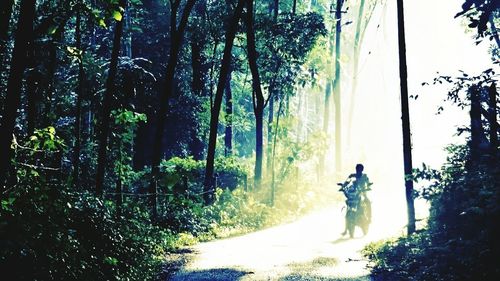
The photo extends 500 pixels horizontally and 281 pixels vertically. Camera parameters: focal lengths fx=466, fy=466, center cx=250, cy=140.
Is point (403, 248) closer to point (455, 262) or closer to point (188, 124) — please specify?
point (455, 262)

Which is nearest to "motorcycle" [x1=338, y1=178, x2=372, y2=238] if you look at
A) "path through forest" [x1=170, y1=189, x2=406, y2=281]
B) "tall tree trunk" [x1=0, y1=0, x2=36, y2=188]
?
"path through forest" [x1=170, y1=189, x2=406, y2=281]

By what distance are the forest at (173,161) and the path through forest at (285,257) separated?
0.25m

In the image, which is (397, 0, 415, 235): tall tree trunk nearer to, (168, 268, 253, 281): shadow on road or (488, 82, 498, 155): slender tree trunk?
(488, 82, 498, 155): slender tree trunk

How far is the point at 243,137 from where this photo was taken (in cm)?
4991

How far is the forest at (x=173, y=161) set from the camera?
538cm

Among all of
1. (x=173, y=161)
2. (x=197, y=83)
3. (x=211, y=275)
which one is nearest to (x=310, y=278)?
(x=211, y=275)

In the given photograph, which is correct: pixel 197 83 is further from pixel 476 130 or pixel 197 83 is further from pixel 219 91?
pixel 476 130

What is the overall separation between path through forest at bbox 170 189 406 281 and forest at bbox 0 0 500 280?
25cm

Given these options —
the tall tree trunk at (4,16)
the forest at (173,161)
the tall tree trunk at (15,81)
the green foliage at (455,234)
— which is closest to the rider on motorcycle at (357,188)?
the forest at (173,161)

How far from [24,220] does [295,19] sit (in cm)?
1821

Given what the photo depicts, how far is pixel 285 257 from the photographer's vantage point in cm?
1095

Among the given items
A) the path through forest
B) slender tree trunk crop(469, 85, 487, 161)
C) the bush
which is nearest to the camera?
the bush

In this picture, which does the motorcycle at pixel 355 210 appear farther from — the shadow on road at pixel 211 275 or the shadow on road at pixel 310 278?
the shadow on road at pixel 211 275

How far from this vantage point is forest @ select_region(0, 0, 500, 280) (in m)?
5.38
